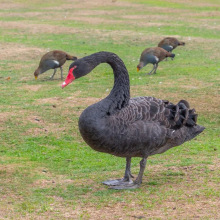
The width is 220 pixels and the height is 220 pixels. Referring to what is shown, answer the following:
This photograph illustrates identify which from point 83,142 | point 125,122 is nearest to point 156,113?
point 125,122

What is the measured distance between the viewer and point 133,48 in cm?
1861

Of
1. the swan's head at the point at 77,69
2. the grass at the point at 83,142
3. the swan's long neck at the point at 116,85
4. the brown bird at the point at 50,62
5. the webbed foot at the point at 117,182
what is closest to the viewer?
the grass at the point at 83,142

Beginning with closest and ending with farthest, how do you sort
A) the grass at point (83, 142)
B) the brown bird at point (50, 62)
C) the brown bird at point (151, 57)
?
1. the grass at point (83, 142)
2. the brown bird at point (50, 62)
3. the brown bird at point (151, 57)

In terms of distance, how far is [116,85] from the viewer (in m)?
5.88

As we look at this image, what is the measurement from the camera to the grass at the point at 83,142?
5.22m

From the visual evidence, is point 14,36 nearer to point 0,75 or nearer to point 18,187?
point 0,75

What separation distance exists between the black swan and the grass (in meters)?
0.46

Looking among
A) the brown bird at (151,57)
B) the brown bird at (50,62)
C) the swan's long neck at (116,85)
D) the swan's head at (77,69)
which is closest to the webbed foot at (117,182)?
the swan's long neck at (116,85)

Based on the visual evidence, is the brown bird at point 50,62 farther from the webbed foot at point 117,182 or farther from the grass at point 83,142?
the webbed foot at point 117,182

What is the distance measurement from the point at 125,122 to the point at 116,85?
529mm

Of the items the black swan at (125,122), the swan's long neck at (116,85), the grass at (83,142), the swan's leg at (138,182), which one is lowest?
the grass at (83,142)

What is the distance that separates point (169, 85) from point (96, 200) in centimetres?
728

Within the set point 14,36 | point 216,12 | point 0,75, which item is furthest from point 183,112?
point 216,12

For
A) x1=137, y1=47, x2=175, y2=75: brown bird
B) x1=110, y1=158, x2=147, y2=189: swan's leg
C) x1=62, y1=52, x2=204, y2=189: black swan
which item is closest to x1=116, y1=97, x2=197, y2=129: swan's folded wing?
x1=62, y1=52, x2=204, y2=189: black swan
